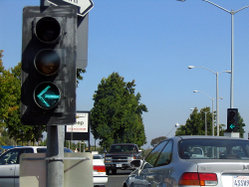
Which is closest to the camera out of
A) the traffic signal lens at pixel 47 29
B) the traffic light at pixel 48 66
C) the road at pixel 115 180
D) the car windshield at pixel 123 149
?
the traffic light at pixel 48 66

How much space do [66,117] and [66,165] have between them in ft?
1.90

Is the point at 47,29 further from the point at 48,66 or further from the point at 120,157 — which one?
the point at 120,157

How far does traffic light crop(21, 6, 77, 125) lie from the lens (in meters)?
4.99

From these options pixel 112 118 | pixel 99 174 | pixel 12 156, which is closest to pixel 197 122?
pixel 112 118

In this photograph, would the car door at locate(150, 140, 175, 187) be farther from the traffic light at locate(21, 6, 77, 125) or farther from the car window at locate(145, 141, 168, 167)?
the traffic light at locate(21, 6, 77, 125)

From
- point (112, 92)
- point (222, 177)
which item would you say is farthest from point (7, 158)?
point (112, 92)

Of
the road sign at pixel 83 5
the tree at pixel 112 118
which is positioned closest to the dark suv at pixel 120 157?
the road sign at pixel 83 5

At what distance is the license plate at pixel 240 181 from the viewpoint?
6.47m

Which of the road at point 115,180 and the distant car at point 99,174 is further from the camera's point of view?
the road at point 115,180

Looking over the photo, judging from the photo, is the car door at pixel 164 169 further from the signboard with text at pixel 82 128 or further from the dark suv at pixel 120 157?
the signboard with text at pixel 82 128

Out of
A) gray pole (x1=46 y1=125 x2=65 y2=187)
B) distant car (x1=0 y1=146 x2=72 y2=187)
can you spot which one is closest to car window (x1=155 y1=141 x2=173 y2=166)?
gray pole (x1=46 y1=125 x2=65 y2=187)

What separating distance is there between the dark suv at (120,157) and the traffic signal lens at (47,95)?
89.2ft

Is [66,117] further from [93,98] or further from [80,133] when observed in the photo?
[93,98]

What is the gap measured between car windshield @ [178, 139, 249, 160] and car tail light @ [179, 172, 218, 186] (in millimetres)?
736
